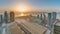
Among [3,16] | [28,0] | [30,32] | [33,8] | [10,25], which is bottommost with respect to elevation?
[30,32]

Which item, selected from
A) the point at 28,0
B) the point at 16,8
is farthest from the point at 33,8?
the point at 16,8

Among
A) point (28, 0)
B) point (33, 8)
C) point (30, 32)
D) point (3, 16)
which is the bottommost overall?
point (30, 32)

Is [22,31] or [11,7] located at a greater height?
[11,7]

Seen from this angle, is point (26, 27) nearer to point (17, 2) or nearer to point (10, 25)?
point (10, 25)

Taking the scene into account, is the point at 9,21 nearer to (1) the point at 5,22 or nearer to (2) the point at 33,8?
(1) the point at 5,22

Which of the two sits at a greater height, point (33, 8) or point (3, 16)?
point (33, 8)

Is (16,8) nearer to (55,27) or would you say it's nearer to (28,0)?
(28,0)

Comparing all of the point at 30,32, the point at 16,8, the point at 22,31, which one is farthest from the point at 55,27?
the point at 16,8
